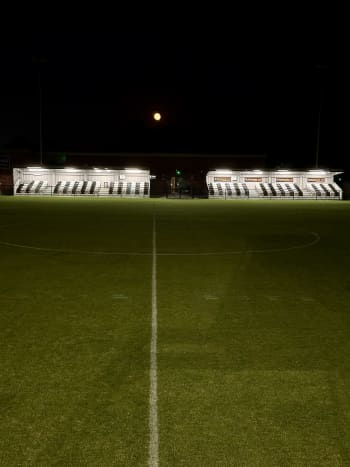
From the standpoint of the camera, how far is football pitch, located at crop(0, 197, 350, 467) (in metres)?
3.90

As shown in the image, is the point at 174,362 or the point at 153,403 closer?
the point at 153,403

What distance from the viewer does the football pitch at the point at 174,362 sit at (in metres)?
3.90

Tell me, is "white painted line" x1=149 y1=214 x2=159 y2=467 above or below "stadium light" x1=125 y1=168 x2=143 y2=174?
below

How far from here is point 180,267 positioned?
11.6 metres

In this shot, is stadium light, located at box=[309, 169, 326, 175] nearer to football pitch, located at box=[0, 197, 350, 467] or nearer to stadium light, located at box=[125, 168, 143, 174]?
stadium light, located at box=[125, 168, 143, 174]

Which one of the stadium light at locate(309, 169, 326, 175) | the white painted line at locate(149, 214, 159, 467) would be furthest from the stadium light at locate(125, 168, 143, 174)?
the white painted line at locate(149, 214, 159, 467)

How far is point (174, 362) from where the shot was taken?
5.61m

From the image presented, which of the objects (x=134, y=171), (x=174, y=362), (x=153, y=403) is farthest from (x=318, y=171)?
(x=153, y=403)

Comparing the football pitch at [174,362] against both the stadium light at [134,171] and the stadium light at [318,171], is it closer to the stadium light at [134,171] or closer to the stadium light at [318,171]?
the stadium light at [134,171]

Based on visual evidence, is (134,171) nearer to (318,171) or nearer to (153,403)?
(318,171)

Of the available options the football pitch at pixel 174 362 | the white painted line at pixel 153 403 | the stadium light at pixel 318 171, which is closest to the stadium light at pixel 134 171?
the stadium light at pixel 318 171

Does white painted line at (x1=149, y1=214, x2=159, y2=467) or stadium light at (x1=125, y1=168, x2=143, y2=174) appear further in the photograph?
stadium light at (x1=125, y1=168, x2=143, y2=174)

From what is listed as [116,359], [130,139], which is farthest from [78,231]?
[130,139]

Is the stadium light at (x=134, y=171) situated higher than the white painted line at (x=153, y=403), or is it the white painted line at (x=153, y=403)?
the stadium light at (x=134, y=171)
